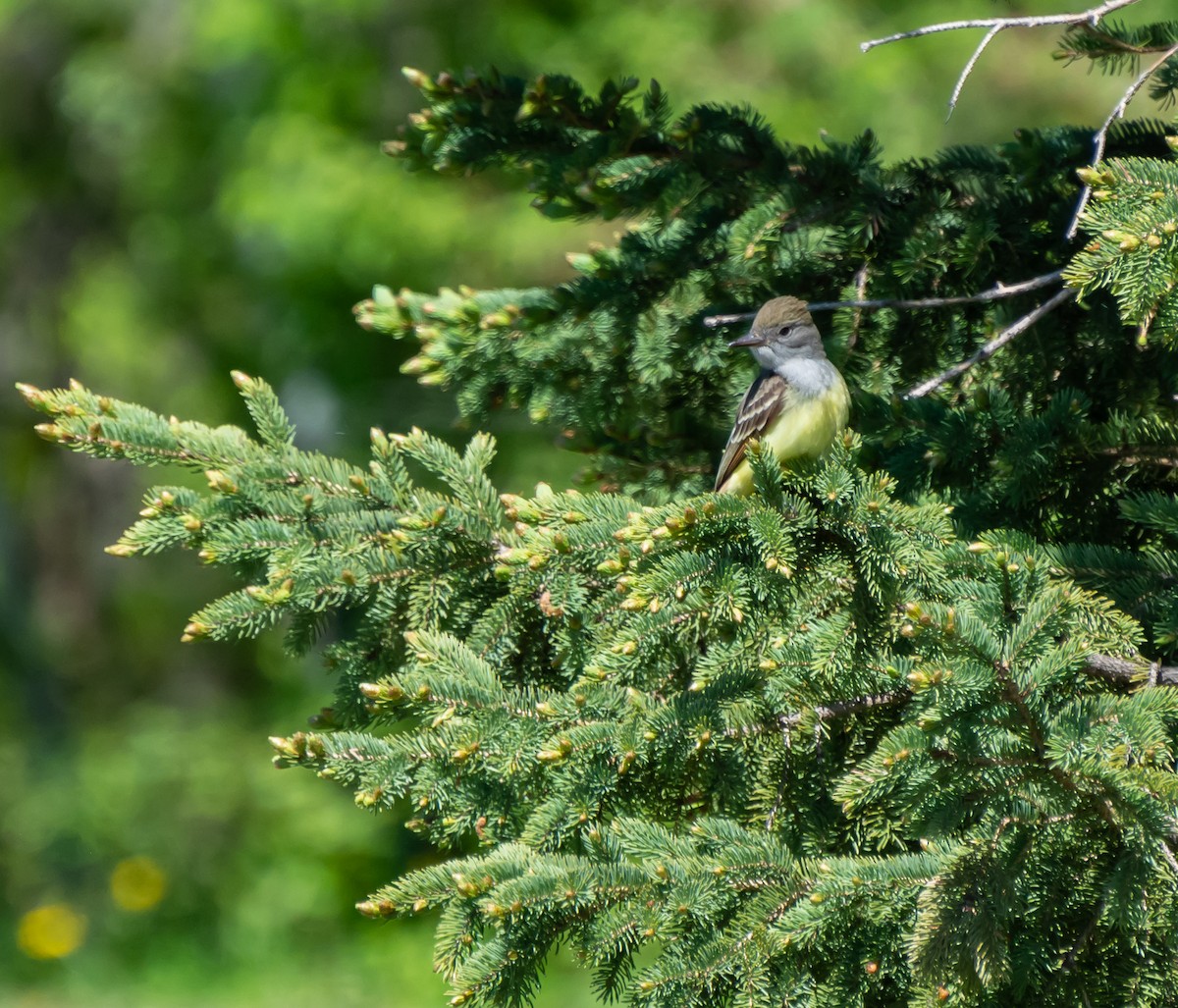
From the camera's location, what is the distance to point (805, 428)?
11.8 feet

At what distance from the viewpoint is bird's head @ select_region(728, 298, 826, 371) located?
132 inches

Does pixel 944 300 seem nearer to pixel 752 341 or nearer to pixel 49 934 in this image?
pixel 752 341

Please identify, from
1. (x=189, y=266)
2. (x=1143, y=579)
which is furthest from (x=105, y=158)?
(x=1143, y=579)

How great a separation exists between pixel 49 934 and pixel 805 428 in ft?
25.3

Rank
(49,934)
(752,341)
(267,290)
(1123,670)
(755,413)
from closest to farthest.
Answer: (1123,670) → (752,341) → (755,413) → (49,934) → (267,290)

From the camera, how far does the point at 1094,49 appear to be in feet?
9.57

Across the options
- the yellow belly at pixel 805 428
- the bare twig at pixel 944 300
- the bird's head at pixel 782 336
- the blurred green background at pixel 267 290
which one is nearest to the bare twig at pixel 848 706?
the bare twig at pixel 944 300

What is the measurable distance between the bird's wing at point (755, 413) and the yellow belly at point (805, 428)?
30mm

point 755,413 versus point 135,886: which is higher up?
point 755,413

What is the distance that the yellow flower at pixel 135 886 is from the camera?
950cm

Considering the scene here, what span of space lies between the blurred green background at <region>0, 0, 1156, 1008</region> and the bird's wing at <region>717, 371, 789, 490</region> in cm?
432

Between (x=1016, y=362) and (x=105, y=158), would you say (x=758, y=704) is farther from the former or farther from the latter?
(x=105, y=158)

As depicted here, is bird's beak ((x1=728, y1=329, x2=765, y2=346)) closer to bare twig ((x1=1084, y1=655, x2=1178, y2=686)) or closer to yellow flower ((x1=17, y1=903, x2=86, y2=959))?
bare twig ((x1=1084, y1=655, x2=1178, y2=686))

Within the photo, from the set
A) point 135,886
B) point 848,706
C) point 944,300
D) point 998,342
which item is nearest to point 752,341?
point 944,300
